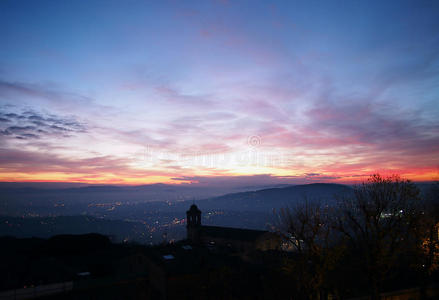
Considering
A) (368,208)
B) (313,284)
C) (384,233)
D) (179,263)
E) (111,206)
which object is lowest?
(111,206)

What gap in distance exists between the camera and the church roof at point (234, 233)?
4469 centimetres

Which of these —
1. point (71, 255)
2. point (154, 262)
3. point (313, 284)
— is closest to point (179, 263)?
point (154, 262)

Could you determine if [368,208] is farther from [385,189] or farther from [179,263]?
[179,263]

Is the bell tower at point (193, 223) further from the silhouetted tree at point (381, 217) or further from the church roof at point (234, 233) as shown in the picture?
the silhouetted tree at point (381, 217)

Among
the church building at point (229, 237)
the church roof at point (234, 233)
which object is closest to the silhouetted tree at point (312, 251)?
the church building at point (229, 237)

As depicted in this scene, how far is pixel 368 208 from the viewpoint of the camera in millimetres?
18266

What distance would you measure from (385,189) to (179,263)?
62.2 feet

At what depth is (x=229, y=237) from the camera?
153 feet

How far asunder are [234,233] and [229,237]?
1689 millimetres

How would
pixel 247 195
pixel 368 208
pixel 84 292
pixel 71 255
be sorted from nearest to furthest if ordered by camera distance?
1. pixel 368 208
2. pixel 84 292
3. pixel 71 255
4. pixel 247 195

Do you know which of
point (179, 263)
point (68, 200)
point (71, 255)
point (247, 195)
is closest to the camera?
point (179, 263)

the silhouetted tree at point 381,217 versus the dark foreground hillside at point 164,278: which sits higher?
the silhouetted tree at point 381,217

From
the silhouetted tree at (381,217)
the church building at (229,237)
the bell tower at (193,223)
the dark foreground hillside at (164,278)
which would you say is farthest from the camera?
the bell tower at (193,223)

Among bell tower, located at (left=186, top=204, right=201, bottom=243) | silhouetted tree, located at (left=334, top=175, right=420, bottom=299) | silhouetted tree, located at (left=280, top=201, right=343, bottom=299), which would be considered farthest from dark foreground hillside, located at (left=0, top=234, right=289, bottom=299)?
bell tower, located at (left=186, top=204, right=201, bottom=243)
